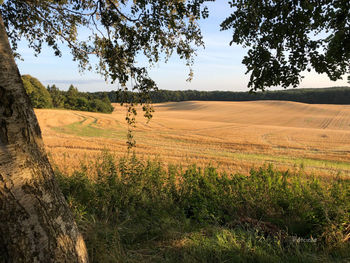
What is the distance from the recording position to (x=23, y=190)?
6.64 feet

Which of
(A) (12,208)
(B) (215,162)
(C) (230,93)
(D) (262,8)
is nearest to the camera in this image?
(A) (12,208)

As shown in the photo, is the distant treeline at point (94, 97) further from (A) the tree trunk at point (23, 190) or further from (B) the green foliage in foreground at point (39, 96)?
(A) the tree trunk at point (23, 190)

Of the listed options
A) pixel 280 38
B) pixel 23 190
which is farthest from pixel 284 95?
pixel 23 190

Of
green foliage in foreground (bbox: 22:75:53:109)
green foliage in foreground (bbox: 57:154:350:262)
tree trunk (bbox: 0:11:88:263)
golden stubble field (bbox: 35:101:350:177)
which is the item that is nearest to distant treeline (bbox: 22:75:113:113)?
green foliage in foreground (bbox: 22:75:53:109)

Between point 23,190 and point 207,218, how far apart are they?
3.54m

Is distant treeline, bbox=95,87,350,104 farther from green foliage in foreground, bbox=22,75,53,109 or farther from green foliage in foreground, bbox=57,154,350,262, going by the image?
green foliage in foreground, bbox=57,154,350,262

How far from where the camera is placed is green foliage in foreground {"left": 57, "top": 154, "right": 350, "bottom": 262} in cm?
304

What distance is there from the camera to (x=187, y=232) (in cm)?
370

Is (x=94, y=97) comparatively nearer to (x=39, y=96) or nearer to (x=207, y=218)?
(x=39, y=96)

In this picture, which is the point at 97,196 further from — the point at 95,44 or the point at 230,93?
the point at 230,93

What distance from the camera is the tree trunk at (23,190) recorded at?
1981 millimetres

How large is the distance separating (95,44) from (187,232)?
14.8 ft

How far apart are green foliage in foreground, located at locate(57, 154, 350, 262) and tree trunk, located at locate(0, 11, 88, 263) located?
0.83 m

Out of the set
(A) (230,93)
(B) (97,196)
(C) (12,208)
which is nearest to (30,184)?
Result: (C) (12,208)
